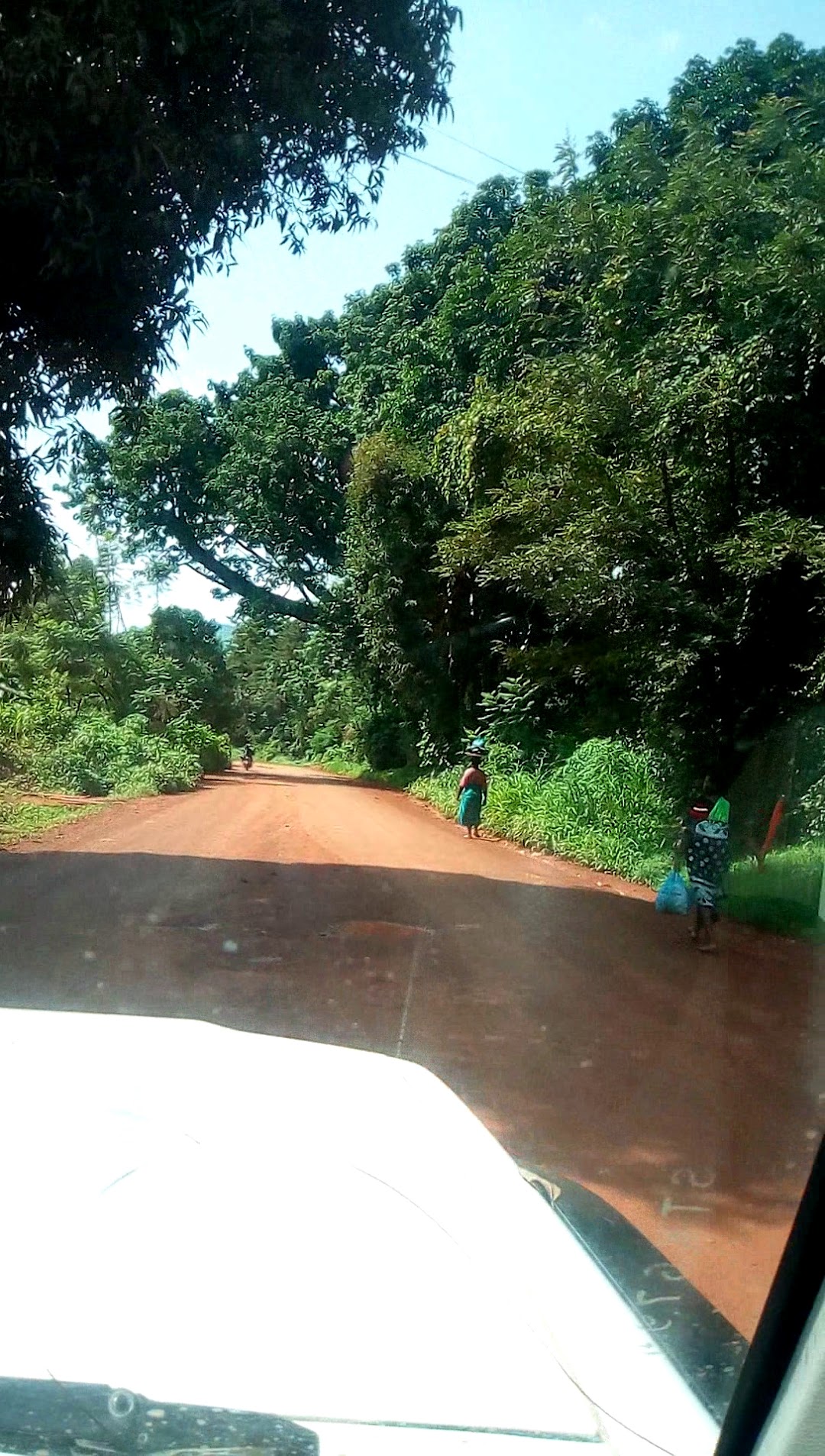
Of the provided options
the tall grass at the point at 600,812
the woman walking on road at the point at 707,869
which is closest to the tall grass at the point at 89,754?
the tall grass at the point at 600,812

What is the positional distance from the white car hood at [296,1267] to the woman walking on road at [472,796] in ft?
58.4

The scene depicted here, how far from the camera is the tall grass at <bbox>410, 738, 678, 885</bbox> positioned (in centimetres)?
1617

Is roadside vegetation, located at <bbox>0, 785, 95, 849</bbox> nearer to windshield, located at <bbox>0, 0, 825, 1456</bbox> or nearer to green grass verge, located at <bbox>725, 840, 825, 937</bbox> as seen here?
windshield, located at <bbox>0, 0, 825, 1456</bbox>

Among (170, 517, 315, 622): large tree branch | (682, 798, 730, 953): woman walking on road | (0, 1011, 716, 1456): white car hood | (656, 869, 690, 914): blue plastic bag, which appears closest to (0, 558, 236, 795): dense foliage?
(170, 517, 315, 622): large tree branch

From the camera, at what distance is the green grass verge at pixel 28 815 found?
18.1 m

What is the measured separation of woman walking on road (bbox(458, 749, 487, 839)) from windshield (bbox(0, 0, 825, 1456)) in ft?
2.12

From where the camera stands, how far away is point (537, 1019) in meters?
7.76

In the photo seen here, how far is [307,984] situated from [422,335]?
2206cm

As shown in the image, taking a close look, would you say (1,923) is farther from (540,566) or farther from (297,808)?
(297,808)

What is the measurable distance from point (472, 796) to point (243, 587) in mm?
18169

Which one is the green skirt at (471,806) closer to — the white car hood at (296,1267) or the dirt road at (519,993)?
the dirt road at (519,993)

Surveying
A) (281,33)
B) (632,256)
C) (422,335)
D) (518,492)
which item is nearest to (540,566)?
(518,492)

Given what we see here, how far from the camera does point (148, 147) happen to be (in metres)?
9.45

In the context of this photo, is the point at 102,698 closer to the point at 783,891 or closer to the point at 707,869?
the point at 783,891
